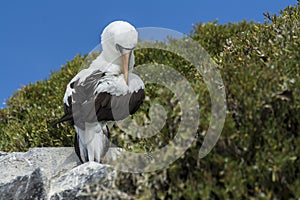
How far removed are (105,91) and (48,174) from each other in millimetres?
1479

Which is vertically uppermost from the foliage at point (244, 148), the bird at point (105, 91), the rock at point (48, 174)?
the bird at point (105, 91)

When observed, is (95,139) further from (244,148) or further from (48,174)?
(244,148)

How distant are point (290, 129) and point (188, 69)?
18.6 feet

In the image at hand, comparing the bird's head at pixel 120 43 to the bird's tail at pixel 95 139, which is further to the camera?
the bird's tail at pixel 95 139

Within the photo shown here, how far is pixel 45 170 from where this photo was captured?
6.96 meters

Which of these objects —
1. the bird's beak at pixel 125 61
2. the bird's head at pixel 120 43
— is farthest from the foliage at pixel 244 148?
the bird's head at pixel 120 43

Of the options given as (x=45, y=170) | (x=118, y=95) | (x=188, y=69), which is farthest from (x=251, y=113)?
(x=188, y=69)

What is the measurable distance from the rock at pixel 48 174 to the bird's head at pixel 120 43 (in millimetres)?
1116

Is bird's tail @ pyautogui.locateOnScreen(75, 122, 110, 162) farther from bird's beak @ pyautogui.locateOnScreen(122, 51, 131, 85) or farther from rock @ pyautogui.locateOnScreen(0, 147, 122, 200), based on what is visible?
bird's beak @ pyautogui.locateOnScreen(122, 51, 131, 85)

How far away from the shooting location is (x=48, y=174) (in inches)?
269

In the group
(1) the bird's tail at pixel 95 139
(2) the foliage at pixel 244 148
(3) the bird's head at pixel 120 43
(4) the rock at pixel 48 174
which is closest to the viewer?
(2) the foliage at pixel 244 148

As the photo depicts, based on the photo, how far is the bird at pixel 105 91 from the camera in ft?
20.3

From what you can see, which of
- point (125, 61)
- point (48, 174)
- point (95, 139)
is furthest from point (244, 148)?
point (48, 174)

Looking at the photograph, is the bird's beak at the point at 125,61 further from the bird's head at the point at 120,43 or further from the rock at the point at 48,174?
the rock at the point at 48,174
